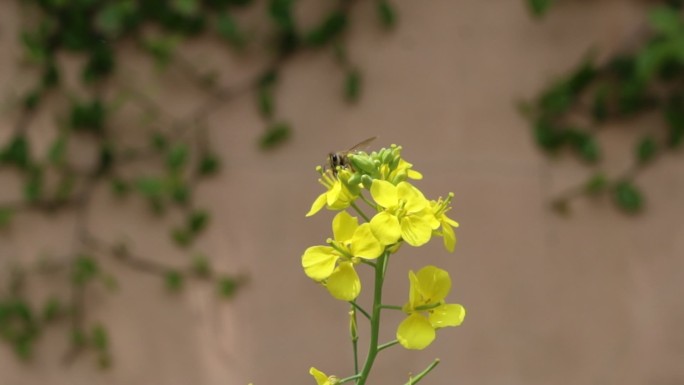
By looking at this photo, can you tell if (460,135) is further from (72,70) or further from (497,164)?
(72,70)

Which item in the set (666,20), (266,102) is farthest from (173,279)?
(666,20)

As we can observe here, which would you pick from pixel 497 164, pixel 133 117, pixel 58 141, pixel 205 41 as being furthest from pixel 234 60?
pixel 497 164

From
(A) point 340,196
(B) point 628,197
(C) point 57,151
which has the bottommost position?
(A) point 340,196

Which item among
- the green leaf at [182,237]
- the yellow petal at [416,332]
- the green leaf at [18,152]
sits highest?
the green leaf at [18,152]

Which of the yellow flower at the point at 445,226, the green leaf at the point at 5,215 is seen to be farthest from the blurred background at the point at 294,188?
the yellow flower at the point at 445,226

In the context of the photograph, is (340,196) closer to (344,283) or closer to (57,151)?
(344,283)

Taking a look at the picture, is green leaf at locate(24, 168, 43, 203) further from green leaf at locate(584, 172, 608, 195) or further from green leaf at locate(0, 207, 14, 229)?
green leaf at locate(584, 172, 608, 195)

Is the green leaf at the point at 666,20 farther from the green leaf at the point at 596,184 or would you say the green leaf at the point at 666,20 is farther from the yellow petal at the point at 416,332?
the yellow petal at the point at 416,332
